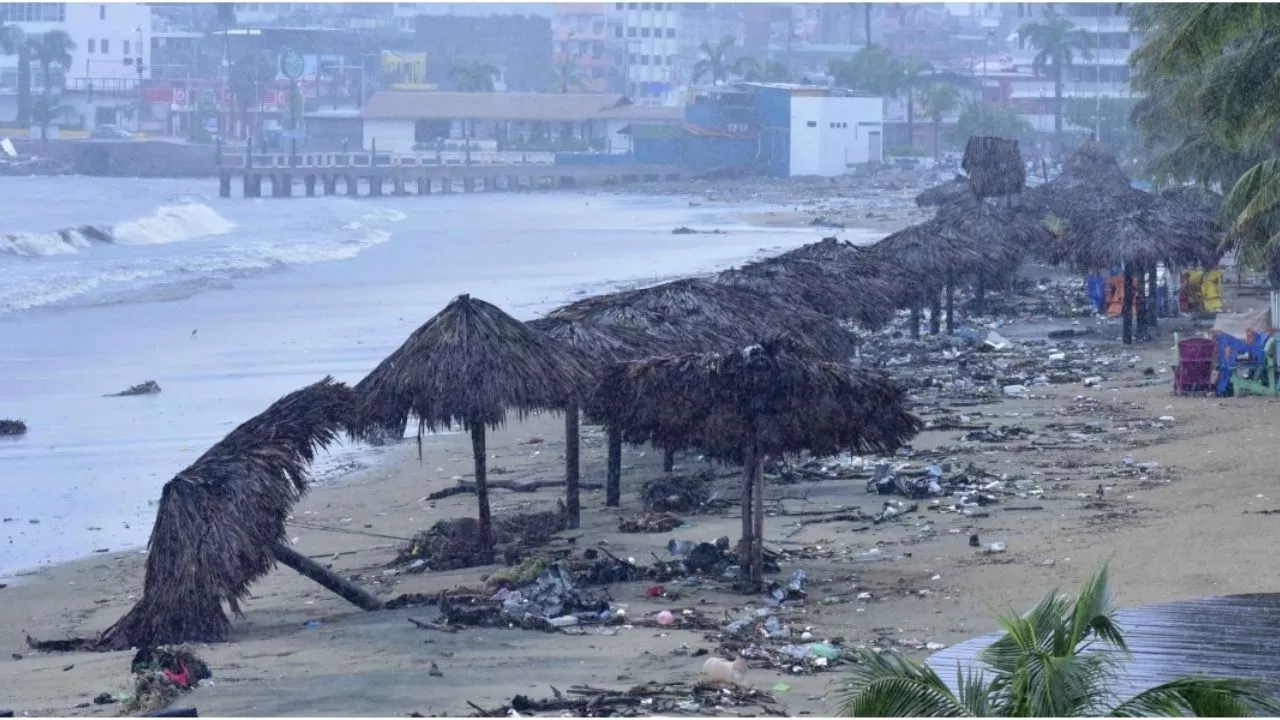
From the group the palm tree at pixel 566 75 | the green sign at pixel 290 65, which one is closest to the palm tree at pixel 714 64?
the palm tree at pixel 566 75

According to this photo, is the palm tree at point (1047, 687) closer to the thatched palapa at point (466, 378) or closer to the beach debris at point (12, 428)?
the thatched palapa at point (466, 378)


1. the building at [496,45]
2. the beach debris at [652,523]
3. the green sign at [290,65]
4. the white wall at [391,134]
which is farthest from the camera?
the building at [496,45]

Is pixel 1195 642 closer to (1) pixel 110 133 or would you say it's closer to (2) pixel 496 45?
(1) pixel 110 133

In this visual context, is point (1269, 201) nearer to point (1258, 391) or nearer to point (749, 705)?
point (1258, 391)

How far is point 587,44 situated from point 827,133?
52445 mm

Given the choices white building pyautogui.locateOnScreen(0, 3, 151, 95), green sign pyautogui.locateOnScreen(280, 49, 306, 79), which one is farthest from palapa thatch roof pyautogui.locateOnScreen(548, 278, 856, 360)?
white building pyautogui.locateOnScreen(0, 3, 151, 95)

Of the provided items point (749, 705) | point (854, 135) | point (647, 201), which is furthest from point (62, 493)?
point (854, 135)

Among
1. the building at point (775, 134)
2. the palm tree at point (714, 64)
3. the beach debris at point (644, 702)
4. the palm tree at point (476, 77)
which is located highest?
the palm tree at point (714, 64)

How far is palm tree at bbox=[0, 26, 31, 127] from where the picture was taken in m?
120

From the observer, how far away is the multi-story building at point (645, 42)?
13625 cm

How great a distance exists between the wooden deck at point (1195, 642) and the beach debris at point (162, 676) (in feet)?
13.3

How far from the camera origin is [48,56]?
11825cm

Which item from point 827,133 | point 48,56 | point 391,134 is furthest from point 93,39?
point 827,133

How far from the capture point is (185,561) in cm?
984
